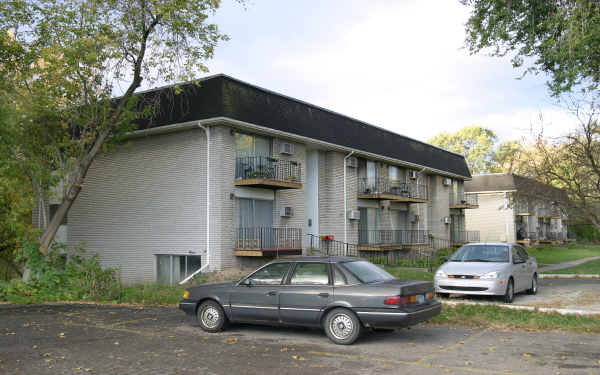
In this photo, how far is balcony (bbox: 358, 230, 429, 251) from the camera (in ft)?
87.3

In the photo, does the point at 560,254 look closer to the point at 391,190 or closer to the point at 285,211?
the point at 391,190

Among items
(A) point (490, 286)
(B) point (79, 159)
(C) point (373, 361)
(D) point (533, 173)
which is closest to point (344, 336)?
(C) point (373, 361)

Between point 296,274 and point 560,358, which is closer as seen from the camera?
point 560,358

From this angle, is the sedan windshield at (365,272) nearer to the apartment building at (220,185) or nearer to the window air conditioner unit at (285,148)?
the apartment building at (220,185)

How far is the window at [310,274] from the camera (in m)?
9.07

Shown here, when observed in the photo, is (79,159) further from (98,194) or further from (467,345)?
(467,345)

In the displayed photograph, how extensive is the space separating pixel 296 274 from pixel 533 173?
422 inches

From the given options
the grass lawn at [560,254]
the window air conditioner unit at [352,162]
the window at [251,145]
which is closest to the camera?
the window at [251,145]

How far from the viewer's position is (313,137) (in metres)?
22.8

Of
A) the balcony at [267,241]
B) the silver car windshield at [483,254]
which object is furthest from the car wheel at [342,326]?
the balcony at [267,241]

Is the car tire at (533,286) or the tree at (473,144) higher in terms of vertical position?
the tree at (473,144)

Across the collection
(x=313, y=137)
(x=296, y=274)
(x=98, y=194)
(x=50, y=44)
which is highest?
(x=50, y=44)

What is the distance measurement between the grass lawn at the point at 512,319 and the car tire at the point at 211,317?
13.4ft

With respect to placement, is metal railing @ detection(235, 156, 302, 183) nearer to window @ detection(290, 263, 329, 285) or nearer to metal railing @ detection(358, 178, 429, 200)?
metal railing @ detection(358, 178, 429, 200)
